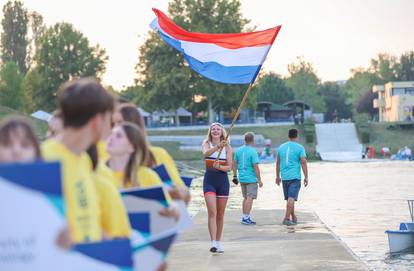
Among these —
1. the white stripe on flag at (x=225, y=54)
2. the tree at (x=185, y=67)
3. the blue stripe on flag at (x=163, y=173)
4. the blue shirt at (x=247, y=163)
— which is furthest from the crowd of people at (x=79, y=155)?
the tree at (x=185, y=67)

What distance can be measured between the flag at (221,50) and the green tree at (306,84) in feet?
497

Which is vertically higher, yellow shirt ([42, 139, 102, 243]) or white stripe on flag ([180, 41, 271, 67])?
white stripe on flag ([180, 41, 271, 67])

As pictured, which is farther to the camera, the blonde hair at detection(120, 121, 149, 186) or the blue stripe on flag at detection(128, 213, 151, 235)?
the blonde hair at detection(120, 121, 149, 186)

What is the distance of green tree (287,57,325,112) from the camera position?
167 meters

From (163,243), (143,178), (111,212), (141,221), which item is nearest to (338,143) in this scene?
(143,178)

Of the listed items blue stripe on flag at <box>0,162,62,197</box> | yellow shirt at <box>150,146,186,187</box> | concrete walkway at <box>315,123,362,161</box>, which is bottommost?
concrete walkway at <box>315,123,362,161</box>

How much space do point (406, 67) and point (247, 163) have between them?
162985mm

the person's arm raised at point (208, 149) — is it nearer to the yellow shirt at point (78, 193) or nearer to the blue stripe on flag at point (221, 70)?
the blue stripe on flag at point (221, 70)

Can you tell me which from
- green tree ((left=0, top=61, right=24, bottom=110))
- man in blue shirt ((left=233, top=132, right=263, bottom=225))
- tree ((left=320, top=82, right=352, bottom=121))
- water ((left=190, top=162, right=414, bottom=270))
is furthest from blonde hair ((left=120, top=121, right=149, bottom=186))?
tree ((left=320, top=82, right=352, bottom=121))

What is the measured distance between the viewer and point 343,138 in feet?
295

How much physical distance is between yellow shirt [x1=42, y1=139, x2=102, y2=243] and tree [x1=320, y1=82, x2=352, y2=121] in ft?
554

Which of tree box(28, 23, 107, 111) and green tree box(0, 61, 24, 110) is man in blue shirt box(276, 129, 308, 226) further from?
green tree box(0, 61, 24, 110)

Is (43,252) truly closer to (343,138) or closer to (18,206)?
(18,206)

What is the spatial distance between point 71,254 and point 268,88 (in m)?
155
